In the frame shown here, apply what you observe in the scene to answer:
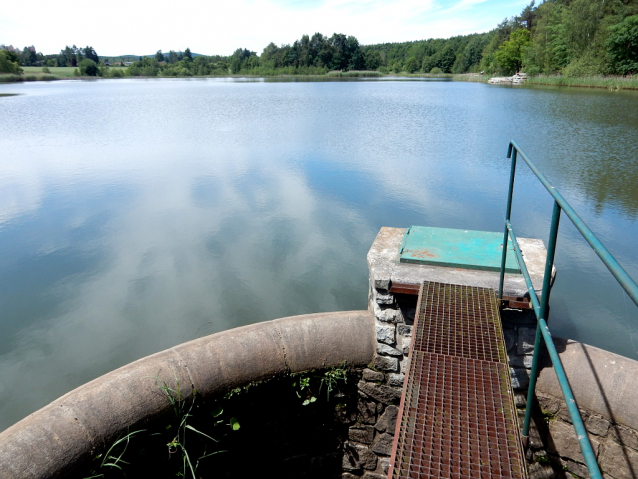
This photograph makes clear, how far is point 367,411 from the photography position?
2955 mm

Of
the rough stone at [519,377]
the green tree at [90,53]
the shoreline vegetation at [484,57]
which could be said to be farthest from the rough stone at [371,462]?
the green tree at [90,53]

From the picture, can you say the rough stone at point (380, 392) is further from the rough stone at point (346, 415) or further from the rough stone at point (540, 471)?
the rough stone at point (540, 471)

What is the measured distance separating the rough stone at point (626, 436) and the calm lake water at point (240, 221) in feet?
5.88

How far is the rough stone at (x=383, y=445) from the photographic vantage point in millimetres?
2949

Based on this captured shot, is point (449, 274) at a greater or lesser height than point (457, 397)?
greater

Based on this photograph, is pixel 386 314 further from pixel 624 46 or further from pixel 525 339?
pixel 624 46

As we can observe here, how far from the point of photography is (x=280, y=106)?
2108 centimetres

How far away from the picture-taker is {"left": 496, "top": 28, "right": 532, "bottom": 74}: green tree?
54.9 meters

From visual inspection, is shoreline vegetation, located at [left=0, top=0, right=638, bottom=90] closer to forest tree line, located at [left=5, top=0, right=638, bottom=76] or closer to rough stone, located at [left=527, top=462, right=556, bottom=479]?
forest tree line, located at [left=5, top=0, right=638, bottom=76]

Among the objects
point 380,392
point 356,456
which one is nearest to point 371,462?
point 356,456

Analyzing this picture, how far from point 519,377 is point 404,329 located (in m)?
0.69

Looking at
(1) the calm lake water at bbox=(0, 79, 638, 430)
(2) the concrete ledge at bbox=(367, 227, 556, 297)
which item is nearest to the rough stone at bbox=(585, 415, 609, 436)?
(2) the concrete ledge at bbox=(367, 227, 556, 297)

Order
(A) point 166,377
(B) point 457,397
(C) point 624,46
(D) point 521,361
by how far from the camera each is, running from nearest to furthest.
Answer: (B) point 457,397 < (A) point 166,377 < (D) point 521,361 < (C) point 624,46

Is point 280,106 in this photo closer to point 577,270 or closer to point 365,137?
point 365,137
